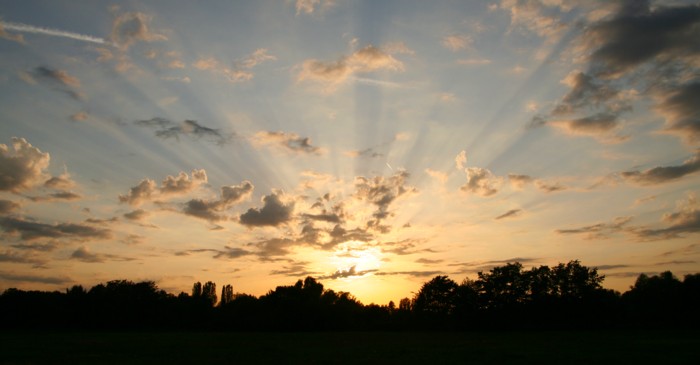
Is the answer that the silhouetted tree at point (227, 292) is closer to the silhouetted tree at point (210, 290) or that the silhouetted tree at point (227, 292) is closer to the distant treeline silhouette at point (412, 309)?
the silhouetted tree at point (210, 290)

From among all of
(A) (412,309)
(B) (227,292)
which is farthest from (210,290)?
(A) (412,309)

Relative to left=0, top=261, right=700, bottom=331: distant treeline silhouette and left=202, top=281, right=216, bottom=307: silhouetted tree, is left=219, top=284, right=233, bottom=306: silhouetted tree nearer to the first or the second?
left=202, top=281, right=216, bottom=307: silhouetted tree

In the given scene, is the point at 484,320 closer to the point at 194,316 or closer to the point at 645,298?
the point at 645,298

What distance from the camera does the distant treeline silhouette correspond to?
117681mm

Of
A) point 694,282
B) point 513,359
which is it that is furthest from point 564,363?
point 694,282

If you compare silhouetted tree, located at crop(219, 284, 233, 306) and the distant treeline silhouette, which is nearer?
the distant treeline silhouette

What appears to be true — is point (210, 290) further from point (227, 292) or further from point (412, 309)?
point (412, 309)

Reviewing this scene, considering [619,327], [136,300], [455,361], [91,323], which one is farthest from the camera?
[136,300]

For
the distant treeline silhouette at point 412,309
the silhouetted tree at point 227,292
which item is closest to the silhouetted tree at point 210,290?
the silhouetted tree at point 227,292

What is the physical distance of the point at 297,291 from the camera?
149 meters

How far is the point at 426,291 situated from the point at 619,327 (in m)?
55.3

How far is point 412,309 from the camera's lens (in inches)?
5782

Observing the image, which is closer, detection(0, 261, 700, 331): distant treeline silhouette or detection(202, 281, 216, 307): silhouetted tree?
detection(0, 261, 700, 331): distant treeline silhouette

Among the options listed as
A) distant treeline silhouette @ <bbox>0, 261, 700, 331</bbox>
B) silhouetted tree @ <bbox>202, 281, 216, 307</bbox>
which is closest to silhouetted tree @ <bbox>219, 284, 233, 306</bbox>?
silhouetted tree @ <bbox>202, 281, 216, 307</bbox>
